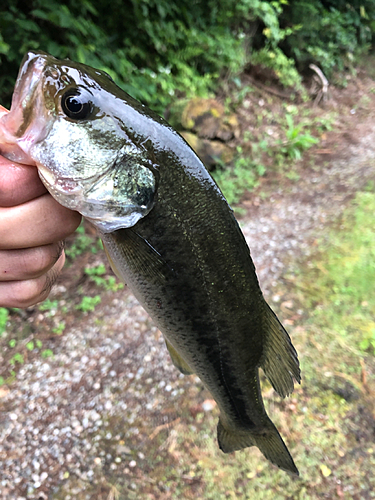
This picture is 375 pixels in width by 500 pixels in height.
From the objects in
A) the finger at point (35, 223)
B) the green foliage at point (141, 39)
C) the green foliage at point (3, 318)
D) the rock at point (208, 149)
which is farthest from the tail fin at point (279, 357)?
the rock at point (208, 149)

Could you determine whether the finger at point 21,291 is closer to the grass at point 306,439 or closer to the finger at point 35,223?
the finger at point 35,223

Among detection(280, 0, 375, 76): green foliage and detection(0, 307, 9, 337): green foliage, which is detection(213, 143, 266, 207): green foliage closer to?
detection(0, 307, 9, 337): green foliage

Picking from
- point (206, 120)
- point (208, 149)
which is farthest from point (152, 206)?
point (206, 120)

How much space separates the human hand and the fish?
62mm

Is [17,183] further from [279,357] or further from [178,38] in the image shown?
[178,38]

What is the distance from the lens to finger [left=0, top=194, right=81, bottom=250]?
1130 mm

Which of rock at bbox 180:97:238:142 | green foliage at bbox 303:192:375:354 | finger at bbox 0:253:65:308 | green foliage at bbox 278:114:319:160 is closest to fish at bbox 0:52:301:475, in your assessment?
finger at bbox 0:253:65:308

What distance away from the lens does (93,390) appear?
10.2 feet

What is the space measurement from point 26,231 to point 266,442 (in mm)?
1613

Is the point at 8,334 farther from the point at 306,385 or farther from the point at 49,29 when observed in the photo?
the point at 49,29

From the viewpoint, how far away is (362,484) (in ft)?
8.37

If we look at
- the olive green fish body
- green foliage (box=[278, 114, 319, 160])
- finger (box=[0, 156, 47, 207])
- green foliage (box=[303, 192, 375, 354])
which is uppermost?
finger (box=[0, 156, 47, 207])

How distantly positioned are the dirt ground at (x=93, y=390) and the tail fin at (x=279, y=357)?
1.53 meters

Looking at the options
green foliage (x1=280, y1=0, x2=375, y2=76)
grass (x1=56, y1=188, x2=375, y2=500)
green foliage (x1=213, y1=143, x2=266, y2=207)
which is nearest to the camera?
grass (x1=56, y1=188, x2=375, y2=500)
